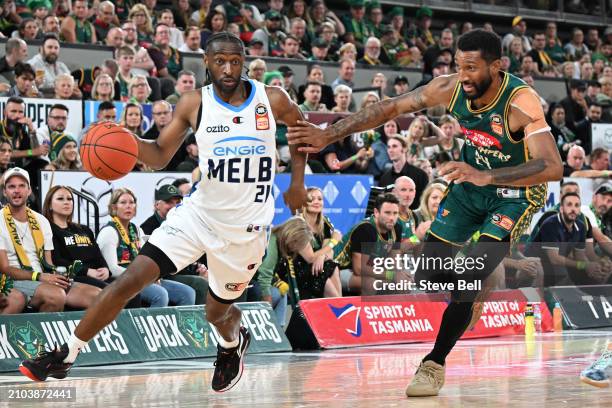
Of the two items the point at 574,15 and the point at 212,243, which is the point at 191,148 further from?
the point at 574,15

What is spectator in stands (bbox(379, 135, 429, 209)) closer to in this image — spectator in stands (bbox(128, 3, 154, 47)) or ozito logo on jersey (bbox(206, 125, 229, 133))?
spectator in stands (bbox(128, 3, 154, 47))

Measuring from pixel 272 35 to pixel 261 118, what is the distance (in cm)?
1243

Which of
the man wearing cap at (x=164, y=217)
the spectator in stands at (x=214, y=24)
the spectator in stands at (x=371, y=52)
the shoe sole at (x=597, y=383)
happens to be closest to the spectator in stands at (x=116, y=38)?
the spectator in stands at (x=214, y=24)

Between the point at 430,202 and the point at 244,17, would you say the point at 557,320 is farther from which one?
the point at 244,17

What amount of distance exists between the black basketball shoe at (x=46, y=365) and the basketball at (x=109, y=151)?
123cm

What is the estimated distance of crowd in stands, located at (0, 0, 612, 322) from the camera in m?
10.7

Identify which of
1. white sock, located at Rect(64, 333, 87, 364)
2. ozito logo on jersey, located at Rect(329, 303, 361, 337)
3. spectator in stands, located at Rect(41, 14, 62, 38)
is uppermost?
spectator in stands, located at Rect(41, 14, 62, 38)

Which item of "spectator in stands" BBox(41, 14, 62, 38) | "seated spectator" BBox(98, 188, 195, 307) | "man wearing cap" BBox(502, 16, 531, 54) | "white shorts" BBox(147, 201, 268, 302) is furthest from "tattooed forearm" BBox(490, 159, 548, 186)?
"man wearing cap" BBox(502, 16, 531, 54)

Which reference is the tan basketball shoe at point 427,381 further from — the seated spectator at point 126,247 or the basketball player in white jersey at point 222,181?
the seated spectator at point 126,247

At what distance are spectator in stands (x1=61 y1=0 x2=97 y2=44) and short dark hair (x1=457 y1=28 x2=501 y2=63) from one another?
966 cm

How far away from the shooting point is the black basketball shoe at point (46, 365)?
A: 22.2 ft

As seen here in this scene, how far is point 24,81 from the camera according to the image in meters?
13.0

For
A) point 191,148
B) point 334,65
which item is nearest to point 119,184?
point 191,148

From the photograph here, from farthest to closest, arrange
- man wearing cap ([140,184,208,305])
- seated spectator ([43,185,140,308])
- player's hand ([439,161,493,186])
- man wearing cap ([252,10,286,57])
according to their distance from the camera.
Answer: man wearing cap ([252,10,286,57])
man wearing cap ([140,184,208,305])
seated spectator ([43,185,140,308])
player's hand ([439,161,493,186])
